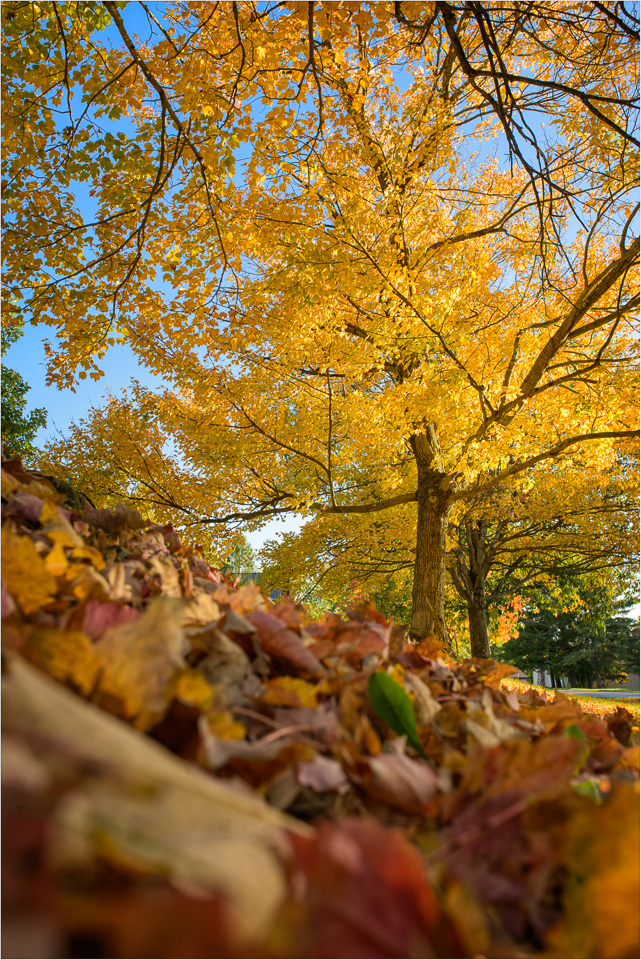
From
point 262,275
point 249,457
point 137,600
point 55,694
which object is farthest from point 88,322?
point 55,694

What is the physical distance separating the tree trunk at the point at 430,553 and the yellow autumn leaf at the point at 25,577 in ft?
21.6

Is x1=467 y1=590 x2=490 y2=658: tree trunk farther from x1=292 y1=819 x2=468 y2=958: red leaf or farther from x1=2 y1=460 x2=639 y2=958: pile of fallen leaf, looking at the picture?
x1=292 y1=819 x2=468 y2=958: red leaf

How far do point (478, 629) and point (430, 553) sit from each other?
16.4 feet

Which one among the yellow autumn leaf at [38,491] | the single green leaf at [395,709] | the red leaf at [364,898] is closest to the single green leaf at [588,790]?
the single green leaf at [395,709]

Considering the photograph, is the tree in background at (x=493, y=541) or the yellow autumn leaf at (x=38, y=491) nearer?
the yellow autumn leaf at (x=38, y=491)

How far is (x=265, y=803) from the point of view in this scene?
23.9 inches

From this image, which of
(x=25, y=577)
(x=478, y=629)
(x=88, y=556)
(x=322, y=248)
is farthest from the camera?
(x=478, y=629)

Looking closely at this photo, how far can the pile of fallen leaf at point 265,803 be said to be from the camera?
0.35 m

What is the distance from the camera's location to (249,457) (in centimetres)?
737

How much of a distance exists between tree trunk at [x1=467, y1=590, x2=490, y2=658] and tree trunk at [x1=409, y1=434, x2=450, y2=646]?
4.51 m

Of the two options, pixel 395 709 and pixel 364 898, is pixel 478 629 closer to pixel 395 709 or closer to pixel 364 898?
pixel 395 709

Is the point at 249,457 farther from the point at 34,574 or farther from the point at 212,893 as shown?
the point at 212,893

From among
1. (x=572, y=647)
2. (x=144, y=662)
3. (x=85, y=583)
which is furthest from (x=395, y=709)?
(x=572, y=647)

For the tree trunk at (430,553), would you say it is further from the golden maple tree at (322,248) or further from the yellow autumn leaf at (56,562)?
the yellow autumn leaf at (56,562)
